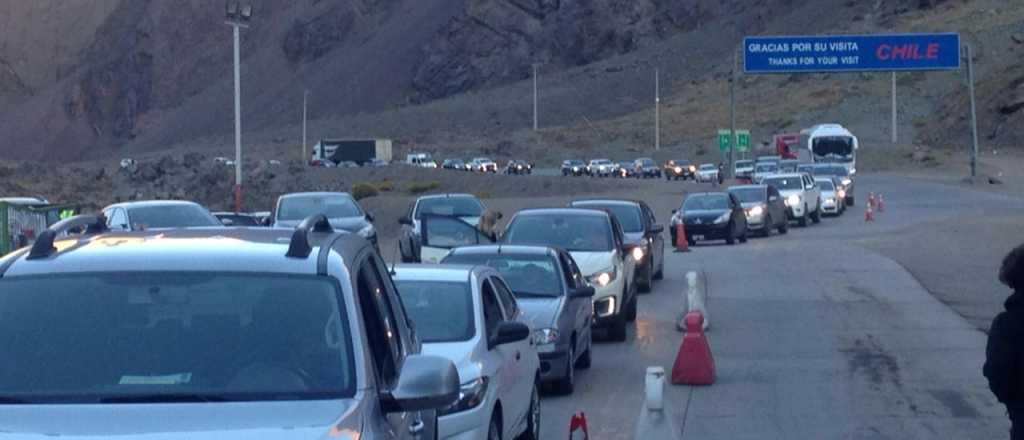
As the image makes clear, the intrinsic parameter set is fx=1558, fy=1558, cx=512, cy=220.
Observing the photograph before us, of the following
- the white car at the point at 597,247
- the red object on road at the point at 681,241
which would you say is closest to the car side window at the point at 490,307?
the white car at the point at 597,247

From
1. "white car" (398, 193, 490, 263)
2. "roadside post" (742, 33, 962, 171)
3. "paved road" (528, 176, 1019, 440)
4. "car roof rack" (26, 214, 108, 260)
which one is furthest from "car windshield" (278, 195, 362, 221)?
"roadside post" (742, 33, 962, 171)

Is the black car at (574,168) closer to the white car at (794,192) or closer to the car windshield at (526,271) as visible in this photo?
the white car at (794,192)

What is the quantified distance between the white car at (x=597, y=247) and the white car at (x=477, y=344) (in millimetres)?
5881

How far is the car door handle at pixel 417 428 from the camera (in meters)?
6.13

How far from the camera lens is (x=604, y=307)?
17578 millimetres

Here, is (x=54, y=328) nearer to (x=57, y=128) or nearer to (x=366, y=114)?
(x=366, y=114)

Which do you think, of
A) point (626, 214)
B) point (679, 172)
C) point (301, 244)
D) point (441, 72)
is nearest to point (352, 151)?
point (679, 172)

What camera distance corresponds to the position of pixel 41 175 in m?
68.6

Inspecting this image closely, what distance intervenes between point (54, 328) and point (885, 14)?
112061mm

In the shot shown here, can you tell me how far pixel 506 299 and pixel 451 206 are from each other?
19.0 metres

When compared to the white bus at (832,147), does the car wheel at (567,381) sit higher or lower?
lower

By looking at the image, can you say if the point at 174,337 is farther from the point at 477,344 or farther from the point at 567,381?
the point at 567,381

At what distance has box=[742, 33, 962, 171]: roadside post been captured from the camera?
55.6 metres

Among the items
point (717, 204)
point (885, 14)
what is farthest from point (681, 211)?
point (885, 14)
